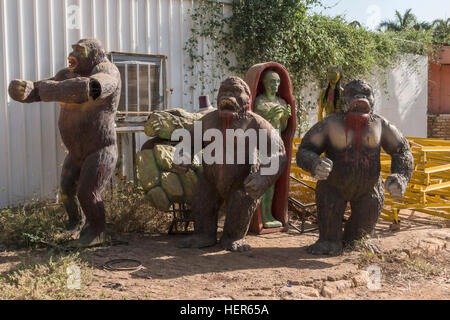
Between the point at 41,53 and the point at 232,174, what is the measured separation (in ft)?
10.5

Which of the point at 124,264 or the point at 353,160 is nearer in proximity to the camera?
the point at 124,264

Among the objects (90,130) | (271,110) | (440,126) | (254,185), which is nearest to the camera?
(254,185)

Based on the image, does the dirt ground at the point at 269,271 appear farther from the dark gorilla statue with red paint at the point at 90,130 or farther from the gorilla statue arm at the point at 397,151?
the gorilla statue arm at the point at 397,151

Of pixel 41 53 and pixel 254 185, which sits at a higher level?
pixel 41 53

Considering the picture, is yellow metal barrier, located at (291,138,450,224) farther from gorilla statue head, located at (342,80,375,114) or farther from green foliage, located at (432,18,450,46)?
green foliage, located at (432,18,450,46)

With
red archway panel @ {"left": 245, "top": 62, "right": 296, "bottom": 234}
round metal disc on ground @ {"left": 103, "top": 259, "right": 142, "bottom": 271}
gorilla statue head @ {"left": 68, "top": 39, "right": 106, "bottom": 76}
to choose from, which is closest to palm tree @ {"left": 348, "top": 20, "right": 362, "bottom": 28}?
red archway panel @ {"left": 245, "top": 62, "right": 296, "bottom": 234}

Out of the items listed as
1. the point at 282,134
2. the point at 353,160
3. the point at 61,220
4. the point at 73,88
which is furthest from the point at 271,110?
the point at 61,220

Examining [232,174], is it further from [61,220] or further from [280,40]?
[280,40]

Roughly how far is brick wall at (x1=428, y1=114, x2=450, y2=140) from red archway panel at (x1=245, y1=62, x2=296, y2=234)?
10352 millimetres

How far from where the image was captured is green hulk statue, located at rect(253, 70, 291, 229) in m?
4.61

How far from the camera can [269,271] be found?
11.6ft

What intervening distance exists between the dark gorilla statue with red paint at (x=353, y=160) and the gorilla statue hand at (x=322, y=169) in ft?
0.21

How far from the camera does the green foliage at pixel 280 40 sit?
7004mm

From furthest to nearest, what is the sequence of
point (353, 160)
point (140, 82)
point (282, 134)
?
point (140, 82)
point (282, 134)
point (353, 160)
